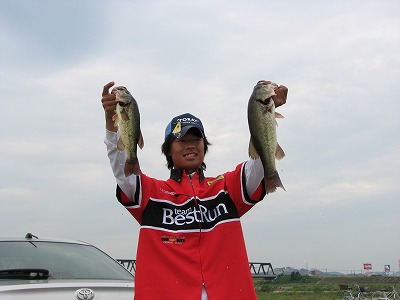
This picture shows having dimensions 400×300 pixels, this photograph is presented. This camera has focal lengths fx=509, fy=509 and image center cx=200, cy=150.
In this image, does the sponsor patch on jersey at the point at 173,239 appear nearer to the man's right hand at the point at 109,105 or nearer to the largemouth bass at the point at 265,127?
the largemouth bass at the point at 265,127

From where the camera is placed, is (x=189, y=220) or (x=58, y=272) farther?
(x=58, y=272)

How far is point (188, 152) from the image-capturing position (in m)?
3.42

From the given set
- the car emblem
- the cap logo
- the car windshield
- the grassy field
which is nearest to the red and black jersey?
the cap logo

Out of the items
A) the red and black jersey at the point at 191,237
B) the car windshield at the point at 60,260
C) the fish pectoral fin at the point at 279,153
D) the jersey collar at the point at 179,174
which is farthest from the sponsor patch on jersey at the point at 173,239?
the car windshield at the point at 60,260

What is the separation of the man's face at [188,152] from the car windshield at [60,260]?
127 centimetres

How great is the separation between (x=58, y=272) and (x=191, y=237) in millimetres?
1396

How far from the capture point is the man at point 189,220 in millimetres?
2963

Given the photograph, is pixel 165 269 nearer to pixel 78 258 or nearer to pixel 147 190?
pixel 147 190

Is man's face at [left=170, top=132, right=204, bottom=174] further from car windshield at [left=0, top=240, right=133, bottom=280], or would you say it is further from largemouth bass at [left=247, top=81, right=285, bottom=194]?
car windshield at [left=0, top=240, right=133, bottom=280]

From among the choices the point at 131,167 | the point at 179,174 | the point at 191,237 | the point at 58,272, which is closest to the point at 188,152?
the point at 179,174

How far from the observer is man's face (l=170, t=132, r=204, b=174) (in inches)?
134

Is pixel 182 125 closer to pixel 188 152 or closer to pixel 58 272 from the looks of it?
pixel 188 152

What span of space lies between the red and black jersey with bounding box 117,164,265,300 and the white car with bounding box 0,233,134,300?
772 millimetres

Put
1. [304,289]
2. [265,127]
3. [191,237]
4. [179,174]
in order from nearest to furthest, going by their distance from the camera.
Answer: [265,127] → [191,237] → [179,174] → [304,289]
